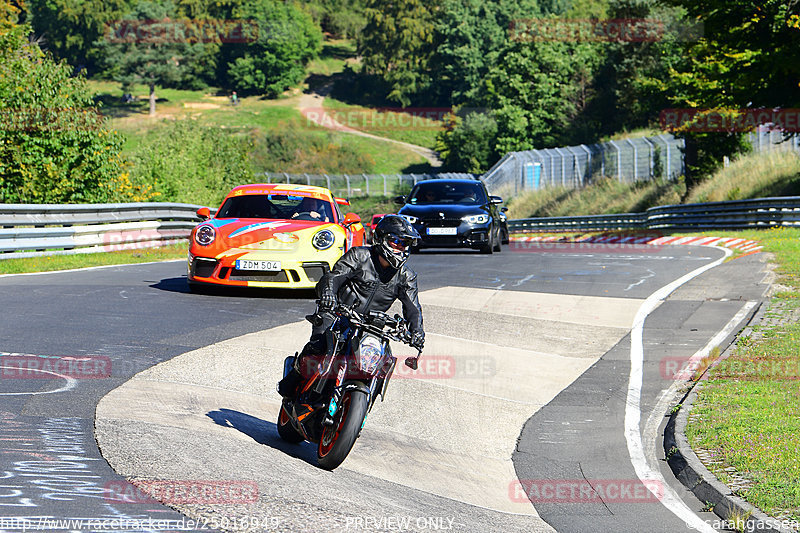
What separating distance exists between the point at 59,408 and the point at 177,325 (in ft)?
Result: 14.4

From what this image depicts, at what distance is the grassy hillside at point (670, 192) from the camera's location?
119ft

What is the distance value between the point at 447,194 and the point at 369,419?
15.0 metres

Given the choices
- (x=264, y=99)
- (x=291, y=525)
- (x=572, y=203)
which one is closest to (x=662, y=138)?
(x=572, y=203)

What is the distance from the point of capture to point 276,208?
14945 millimetres

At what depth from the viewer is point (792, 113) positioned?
2914cm

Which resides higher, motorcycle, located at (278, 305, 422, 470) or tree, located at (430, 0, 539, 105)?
tree, located at (430, 0, 539, 105)

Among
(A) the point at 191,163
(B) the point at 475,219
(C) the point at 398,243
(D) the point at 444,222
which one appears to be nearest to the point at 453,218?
(D) the point at 444,222

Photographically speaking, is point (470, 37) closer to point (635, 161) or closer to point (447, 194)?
point (635, 161)

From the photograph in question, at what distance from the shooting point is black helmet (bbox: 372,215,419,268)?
6.73m

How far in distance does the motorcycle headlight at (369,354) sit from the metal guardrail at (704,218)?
2438cm

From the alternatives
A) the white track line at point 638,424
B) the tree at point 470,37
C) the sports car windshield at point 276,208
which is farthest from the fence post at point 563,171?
the tree at point 470,37

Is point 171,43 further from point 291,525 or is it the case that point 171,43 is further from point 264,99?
point 291,525

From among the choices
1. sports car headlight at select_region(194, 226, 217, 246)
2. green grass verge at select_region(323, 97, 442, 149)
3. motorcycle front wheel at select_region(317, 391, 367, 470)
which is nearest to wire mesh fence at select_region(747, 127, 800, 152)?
sports car headlight at select_region(194, 226, 217, 246)

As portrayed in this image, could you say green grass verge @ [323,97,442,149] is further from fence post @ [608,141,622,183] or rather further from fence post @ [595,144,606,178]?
fence post @ [608,141,622,183]
